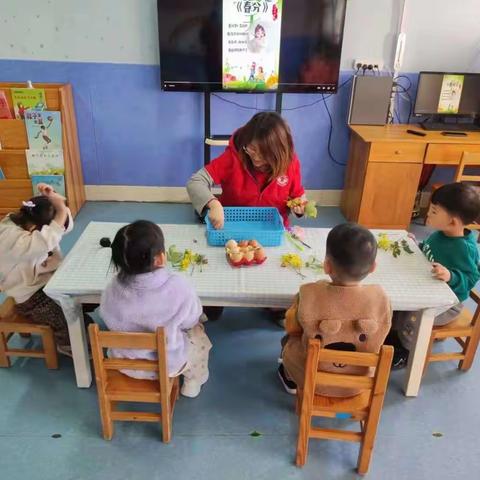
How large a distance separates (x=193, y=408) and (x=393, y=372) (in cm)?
92

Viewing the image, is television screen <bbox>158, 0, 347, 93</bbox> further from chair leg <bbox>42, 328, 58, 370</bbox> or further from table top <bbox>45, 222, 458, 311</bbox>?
chair leg <bbox>42, 328, 58, 370</bbox>

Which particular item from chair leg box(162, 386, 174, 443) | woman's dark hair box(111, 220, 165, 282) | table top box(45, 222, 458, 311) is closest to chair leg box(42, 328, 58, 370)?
table top box(45, 222, 458, 311)

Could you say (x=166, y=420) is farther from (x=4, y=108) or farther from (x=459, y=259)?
(x=4, y=108)

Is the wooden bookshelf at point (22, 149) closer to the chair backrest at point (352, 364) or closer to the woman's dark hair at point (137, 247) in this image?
the woman's dark hair at point (137, 247)

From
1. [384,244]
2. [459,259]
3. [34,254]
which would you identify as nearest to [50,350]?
[34,254]

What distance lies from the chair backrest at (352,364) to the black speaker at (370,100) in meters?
2.49

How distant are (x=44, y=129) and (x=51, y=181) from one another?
360 mm

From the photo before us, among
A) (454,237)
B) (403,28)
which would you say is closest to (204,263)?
(454,237)

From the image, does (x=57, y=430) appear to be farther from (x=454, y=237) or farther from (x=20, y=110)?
(x=20, y=110)

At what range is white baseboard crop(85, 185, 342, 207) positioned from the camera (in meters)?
3.84

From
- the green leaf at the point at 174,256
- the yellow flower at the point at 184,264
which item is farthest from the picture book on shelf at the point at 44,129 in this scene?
the yellow flower at the point at 184,264

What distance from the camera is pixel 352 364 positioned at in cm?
142

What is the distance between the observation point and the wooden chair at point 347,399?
1.40 meters

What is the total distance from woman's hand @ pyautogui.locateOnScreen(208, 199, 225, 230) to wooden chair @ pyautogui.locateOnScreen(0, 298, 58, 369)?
0.83 m
